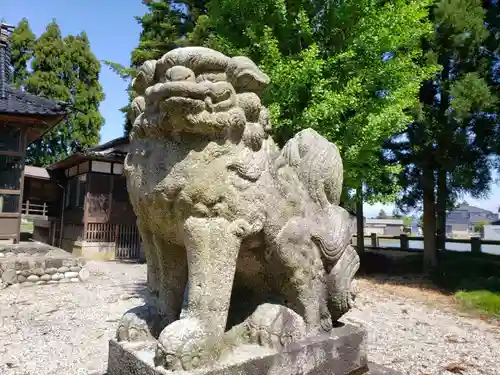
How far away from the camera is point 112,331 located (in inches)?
206

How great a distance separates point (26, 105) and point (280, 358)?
395 inches

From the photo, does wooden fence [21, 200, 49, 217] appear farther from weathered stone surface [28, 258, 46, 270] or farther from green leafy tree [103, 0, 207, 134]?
weathered stone surface [28, 258, 46, 270]

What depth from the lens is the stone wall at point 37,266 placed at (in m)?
8.05

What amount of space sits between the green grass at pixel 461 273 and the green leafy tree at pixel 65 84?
17540mm

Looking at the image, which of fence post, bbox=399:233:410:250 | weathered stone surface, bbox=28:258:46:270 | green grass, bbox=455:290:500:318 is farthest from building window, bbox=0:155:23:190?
fence post, bbox=399:233:410:250

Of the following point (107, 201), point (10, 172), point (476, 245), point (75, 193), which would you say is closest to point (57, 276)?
point (10, 172)

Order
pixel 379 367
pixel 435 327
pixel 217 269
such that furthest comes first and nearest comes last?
pixel 435 327, pixel 379 367, pixel 217 269

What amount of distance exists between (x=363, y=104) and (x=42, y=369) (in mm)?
6129

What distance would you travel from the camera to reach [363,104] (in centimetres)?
710

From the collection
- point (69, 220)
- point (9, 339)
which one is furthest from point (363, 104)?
point (69, 220)

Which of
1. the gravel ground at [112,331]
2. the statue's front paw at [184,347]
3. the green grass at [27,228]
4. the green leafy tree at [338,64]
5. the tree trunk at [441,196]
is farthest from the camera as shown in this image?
the green grass at [27,228]

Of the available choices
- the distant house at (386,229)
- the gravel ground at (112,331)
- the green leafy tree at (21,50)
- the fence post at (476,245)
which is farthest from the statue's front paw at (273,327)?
the distant house at (386,229)

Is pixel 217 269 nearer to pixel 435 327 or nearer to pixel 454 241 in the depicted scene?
pixel 435 327

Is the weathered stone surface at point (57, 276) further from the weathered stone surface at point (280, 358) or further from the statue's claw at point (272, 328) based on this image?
the statue's claw at point (272, 328)
